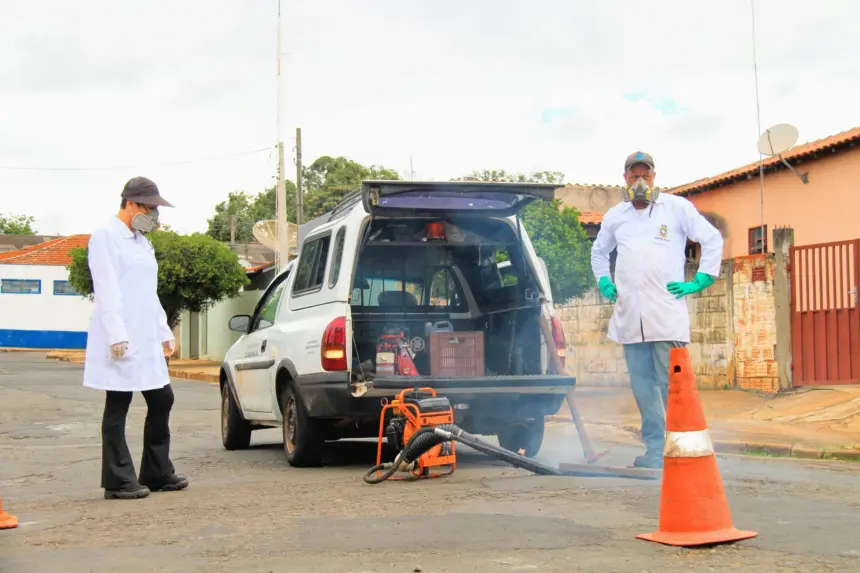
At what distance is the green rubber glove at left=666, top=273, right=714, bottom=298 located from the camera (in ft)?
23.3

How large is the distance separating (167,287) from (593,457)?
1116 inches

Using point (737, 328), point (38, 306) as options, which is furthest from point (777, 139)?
point (38, 306)

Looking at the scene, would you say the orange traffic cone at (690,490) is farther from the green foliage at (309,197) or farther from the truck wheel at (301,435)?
the green foliage at (309,197)

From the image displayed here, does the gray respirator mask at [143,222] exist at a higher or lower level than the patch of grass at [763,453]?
higher

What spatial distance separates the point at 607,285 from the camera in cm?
738

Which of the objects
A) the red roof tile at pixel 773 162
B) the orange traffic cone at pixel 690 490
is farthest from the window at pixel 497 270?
the red roof tile at pixel 773 162

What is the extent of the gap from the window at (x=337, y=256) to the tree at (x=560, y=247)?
768 cm

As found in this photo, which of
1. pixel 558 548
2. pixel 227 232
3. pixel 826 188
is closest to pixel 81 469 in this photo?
pixel 558 548

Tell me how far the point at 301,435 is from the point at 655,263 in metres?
2.87

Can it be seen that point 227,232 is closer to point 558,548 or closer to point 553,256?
point 553,256

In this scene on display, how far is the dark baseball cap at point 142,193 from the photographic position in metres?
7.00

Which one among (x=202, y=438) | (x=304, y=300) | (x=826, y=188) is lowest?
(x=202, y=438)

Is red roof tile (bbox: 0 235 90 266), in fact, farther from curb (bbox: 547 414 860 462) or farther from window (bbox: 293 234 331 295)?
curb (bbox: 547 414 860 462)

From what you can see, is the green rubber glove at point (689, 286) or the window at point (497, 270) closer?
the green rubber glove at point (689, 286)
